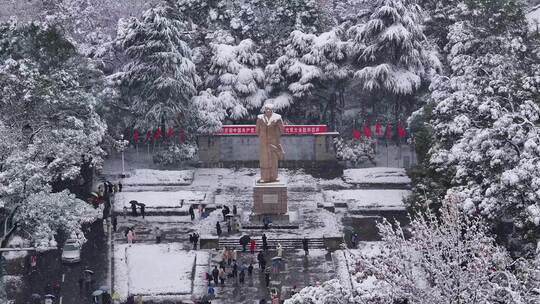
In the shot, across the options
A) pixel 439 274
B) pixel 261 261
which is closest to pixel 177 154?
pixel 261 261

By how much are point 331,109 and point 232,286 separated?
26096 mm

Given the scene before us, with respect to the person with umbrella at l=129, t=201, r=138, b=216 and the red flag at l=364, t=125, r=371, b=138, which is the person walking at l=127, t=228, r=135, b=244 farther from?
the red flag at l=364, t=125, r=371, b=138

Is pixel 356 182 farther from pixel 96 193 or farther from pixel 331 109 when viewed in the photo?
pixel 96 193

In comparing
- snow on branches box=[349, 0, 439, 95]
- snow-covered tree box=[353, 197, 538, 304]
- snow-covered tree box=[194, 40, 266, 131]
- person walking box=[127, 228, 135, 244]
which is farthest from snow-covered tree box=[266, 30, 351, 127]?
snow-covered tree box=[353, 197, 538, 304]

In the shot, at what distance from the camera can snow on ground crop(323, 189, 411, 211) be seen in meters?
45.2

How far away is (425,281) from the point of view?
66.3 feet

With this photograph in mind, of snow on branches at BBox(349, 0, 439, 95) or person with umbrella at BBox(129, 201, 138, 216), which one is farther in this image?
snow on branches at BBox(349, 0, 439, 95)

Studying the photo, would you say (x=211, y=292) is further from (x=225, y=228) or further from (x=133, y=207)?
(x=133, y=207)

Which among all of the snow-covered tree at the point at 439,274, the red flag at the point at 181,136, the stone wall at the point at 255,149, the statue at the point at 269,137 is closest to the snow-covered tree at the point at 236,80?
the red flag at the point at 181,136

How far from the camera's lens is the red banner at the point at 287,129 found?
5481 centimetres

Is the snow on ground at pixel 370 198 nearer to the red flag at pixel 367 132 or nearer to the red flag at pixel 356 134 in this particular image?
the red flag at pixel 367 132

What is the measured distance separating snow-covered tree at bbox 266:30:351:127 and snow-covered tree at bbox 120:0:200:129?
230 inches

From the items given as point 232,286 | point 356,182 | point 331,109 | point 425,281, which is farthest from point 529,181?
point 331,109

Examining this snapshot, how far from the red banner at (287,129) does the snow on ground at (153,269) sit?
52.9 ft
